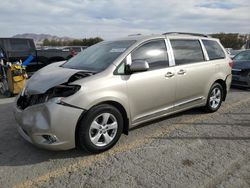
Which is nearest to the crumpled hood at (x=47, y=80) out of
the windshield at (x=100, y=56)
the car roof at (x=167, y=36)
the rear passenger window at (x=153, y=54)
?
the windshield at (x=100, y=56)

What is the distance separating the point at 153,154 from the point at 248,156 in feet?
4.32

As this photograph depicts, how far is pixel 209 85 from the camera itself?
5.28m

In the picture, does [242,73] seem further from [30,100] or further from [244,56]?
[30,100]

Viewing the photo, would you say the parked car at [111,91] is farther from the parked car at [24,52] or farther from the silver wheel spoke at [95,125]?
the parked car at [24,52]

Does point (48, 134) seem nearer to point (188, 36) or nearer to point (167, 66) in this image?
point (167, 66)

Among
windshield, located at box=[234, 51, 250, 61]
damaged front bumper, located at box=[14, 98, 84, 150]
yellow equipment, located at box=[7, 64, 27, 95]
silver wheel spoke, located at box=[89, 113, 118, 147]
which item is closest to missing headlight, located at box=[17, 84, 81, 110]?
damaged front bumper, located at box=[14, 98, 84, 150]

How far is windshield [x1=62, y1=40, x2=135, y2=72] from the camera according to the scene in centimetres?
395

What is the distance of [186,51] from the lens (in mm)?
4863

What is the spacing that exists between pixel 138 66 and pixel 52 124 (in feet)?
4.84

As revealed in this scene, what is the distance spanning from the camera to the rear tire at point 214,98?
5.43 meters

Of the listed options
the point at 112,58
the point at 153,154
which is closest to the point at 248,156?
the point at 153,154

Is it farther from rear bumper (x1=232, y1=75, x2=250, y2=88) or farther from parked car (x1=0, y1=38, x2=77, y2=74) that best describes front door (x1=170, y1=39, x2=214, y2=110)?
parked car (x1=0, y1=38, x2=77, y2=74)

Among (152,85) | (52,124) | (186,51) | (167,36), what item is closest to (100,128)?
(52,124)

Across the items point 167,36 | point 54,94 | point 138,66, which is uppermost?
point 167,36
